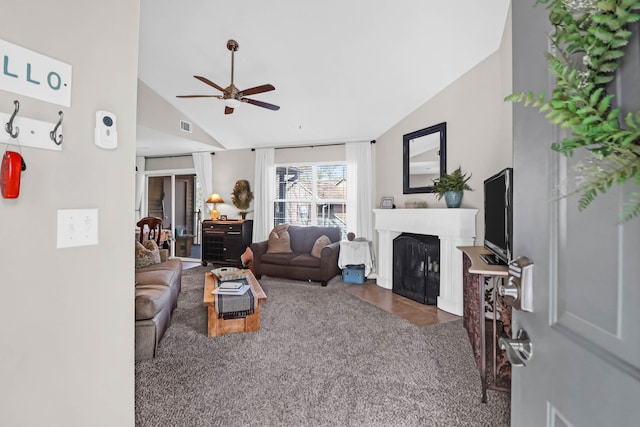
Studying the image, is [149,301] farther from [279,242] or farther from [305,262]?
[279,242]

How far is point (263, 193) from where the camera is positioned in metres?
5.68

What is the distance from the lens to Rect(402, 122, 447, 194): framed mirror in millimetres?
3516

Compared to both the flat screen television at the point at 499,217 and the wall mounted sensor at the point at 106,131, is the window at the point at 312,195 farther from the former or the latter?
the wall mounted sensor at the point at 106,131

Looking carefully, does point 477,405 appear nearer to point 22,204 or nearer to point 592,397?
point 592,397

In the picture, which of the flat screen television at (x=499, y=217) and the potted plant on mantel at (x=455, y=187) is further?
the potted plant on mantel at (x=455, y=187)

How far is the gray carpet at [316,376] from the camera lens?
5.30 feet

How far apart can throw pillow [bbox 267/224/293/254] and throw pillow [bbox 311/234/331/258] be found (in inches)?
19.2

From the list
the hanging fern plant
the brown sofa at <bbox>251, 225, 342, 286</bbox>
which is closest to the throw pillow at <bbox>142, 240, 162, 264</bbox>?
the brown sofa at <bbox>251, 225, 342, 286</bbox>

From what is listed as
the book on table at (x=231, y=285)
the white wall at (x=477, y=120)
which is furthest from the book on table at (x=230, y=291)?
the white wall at (x=477, y=120)

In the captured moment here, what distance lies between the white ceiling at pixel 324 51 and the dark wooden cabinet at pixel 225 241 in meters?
2.05

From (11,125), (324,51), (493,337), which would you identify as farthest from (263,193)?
(11,125)

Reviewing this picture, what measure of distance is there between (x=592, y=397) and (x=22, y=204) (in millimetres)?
1353

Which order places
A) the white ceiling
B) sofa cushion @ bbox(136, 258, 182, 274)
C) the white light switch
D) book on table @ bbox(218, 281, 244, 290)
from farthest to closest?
sofa cushion @ bbox(136, 258, 182, 274) → book on table @ bbox(218, 281, 244, 290) → the white ceiling → the white light switch

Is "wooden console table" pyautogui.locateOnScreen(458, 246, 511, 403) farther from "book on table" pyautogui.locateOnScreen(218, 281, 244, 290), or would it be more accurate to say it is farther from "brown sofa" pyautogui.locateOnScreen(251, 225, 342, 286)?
"brown sofa" pyautogui.locateOnScreen(251, 225, 342, 286)
